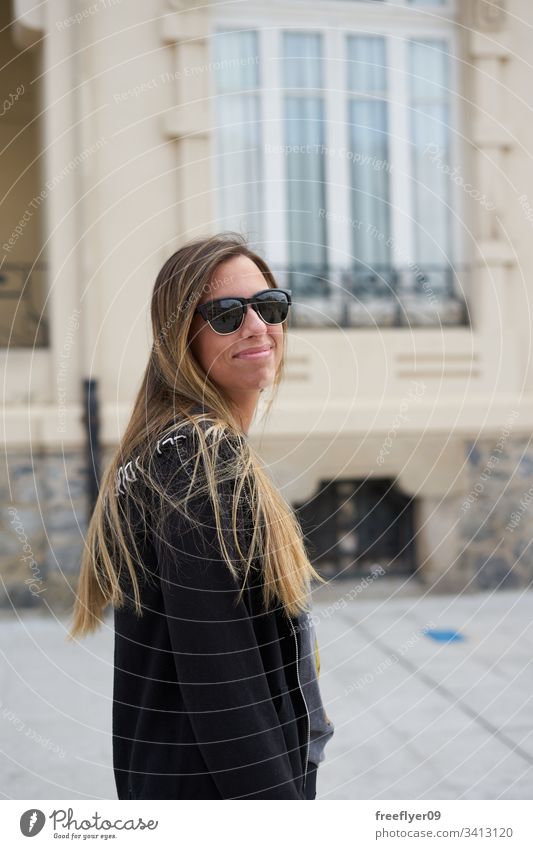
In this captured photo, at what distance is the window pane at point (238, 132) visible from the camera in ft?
21.5

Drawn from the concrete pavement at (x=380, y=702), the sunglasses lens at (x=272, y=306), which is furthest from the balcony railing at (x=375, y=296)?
the sunglasses lens at (x=272, y=306)

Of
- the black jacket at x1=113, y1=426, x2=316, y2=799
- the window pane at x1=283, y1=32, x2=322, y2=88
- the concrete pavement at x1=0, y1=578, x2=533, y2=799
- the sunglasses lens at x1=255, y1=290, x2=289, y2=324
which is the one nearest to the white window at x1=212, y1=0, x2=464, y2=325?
the window pane at x1=283, y1=32, x2=322, y2=88

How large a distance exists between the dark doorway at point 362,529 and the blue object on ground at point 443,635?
1.04m

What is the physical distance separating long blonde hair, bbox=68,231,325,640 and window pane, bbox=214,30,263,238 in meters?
4.89

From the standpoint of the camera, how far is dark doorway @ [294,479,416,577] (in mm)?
6754

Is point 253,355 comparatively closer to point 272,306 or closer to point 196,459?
point 272,306

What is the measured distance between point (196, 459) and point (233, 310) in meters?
0.33

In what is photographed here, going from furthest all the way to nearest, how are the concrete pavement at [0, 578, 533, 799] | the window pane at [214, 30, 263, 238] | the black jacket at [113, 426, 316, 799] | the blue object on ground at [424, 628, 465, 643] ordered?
the window pane at [214, 30, 263, 238] → the blue object on ground at [424, 628, 465, 643] → the concrete pavement at [0, 578, 533, 799] → the black jacket at [113, 426, 316, 799]

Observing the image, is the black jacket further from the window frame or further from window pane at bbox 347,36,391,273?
window pane at bbox 347,36,391,273

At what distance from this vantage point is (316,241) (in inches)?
270

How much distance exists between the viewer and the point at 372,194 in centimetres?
689

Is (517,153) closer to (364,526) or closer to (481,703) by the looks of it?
(364,526)

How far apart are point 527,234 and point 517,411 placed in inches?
48.8
